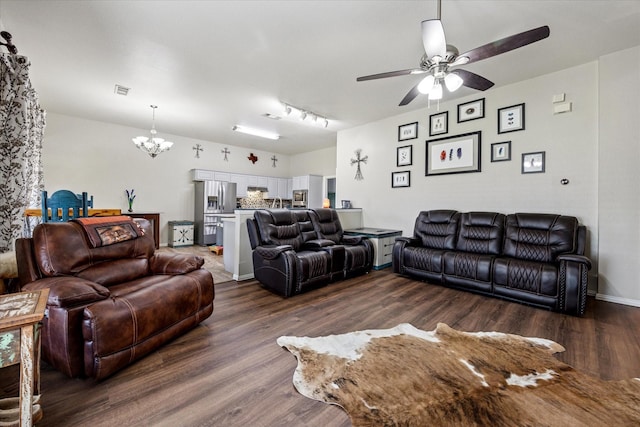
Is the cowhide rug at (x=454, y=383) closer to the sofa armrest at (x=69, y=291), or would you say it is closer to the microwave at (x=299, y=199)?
the sofa armrest at (x=69, y=291)

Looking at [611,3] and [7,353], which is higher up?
[611,3]

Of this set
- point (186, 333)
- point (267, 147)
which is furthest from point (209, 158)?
point (186, 333)

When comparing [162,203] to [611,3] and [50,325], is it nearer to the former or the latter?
[50,325]

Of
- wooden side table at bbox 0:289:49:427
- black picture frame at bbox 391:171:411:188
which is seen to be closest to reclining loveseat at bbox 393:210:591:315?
black picture frame at bbox 391:171:411:188

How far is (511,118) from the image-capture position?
3.92 m

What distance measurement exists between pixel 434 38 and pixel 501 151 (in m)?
2.72

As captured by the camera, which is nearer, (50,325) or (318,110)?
(50,325)

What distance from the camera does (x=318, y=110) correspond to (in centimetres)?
500

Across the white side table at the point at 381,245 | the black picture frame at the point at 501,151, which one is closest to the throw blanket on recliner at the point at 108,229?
the white side table at the point at 381,245

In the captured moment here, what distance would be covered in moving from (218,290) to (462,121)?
178 inches

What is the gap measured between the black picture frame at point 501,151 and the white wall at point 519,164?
5 centimetres

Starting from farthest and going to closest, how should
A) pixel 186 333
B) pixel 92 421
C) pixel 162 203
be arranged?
pixel 162 203, pixel 186 333, pixel 92 421

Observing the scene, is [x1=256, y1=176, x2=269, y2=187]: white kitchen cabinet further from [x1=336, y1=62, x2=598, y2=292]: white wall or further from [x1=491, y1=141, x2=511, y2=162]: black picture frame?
[x1=491, y1=141, x2=511, y2=162]: black picture frame

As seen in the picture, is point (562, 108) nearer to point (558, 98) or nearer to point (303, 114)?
point (558, 98)
